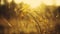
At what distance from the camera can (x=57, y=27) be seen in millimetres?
1148

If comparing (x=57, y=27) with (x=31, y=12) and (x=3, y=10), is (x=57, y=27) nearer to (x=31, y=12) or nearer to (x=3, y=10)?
(x=31, y=12)

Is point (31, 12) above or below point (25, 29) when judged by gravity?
above

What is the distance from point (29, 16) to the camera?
1.16 metres

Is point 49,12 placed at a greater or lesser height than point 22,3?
lesser

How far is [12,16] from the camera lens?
1.17 metres

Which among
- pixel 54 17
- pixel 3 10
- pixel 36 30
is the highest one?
pixel 3 10

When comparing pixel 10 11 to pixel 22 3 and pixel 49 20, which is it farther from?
pixel 49 20

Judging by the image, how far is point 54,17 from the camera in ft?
3.81

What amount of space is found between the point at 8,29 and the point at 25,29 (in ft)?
0.58

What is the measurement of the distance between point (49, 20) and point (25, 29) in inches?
10.5

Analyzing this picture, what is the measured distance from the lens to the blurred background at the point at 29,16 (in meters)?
1.15

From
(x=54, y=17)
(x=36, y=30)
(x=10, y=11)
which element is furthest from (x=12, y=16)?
(x=54, y=17)

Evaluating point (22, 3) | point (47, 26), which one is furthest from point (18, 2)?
point (47, 26)

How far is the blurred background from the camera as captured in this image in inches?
45.3
